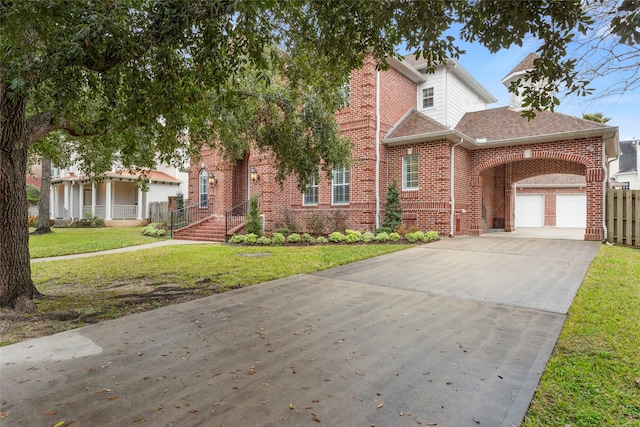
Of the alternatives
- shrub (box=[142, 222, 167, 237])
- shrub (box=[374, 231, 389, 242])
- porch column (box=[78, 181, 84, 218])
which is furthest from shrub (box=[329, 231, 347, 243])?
porch column (box=[78, 181, 84, 218])

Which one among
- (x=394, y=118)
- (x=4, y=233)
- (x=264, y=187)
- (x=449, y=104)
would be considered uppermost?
(x=449, y=104)

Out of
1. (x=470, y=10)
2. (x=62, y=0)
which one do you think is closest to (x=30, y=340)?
(x=62, y=0)

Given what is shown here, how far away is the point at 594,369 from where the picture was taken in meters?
2.96

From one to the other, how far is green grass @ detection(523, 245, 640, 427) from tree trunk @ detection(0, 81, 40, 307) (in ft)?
20.2

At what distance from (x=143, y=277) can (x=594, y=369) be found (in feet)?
23.9

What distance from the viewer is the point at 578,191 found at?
21.3 metres

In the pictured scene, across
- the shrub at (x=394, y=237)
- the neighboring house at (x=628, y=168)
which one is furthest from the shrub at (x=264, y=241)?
the neighboring house at (x=628, y=168)

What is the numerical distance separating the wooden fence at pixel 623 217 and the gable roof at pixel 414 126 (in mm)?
5907

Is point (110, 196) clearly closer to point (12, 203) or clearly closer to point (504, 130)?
point (12, 203)

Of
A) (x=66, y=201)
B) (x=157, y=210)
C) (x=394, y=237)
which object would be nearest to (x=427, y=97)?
(x=394, y=237)

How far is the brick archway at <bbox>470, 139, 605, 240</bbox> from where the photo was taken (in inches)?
465

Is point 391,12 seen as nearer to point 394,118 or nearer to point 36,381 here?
point 36,381

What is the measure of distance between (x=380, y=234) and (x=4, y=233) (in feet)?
32.9

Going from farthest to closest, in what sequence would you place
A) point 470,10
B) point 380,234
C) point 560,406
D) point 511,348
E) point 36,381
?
1. point 380,234
2. point 470,10
3. point 511,348
4. point 36,381
5. point 560,406
